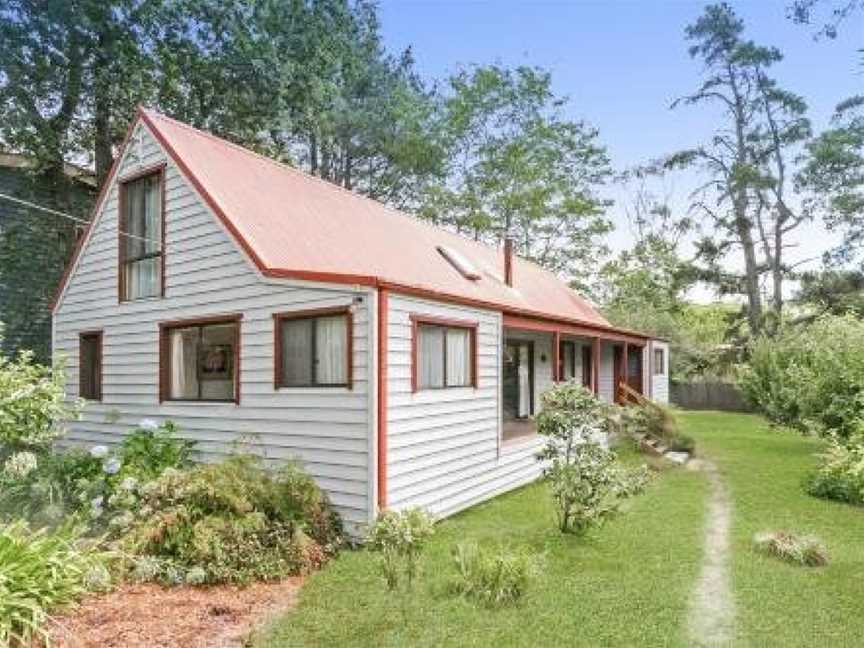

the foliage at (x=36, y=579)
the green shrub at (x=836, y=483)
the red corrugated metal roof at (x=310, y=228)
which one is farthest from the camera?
the green shrub at (x=836, y=483)

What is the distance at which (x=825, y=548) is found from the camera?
323 inches

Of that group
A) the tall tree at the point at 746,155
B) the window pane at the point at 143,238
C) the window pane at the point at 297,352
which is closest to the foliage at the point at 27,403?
the window pane at the point at 297,352

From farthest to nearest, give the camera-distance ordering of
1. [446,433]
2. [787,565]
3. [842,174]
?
[842,174], [446,433], [787,565]

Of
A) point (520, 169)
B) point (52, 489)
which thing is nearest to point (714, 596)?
point (52, 489)

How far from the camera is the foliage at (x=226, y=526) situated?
7.02 m

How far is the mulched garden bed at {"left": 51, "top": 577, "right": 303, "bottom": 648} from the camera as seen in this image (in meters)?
5.53

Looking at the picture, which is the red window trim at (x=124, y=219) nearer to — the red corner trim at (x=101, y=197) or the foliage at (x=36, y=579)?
the red corner trim at (x=101, y=197)

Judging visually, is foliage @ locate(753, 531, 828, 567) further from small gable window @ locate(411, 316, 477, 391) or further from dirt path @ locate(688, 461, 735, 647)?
small gable window @ locate(411, 316, 477, 391)

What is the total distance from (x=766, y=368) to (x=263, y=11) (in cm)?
2053

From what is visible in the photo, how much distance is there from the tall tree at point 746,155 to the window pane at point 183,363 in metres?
29.5

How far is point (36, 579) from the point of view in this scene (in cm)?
Result: 557

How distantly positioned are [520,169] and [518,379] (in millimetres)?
18217

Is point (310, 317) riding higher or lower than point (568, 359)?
higher

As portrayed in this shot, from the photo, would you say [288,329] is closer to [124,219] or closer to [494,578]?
[494,578]
